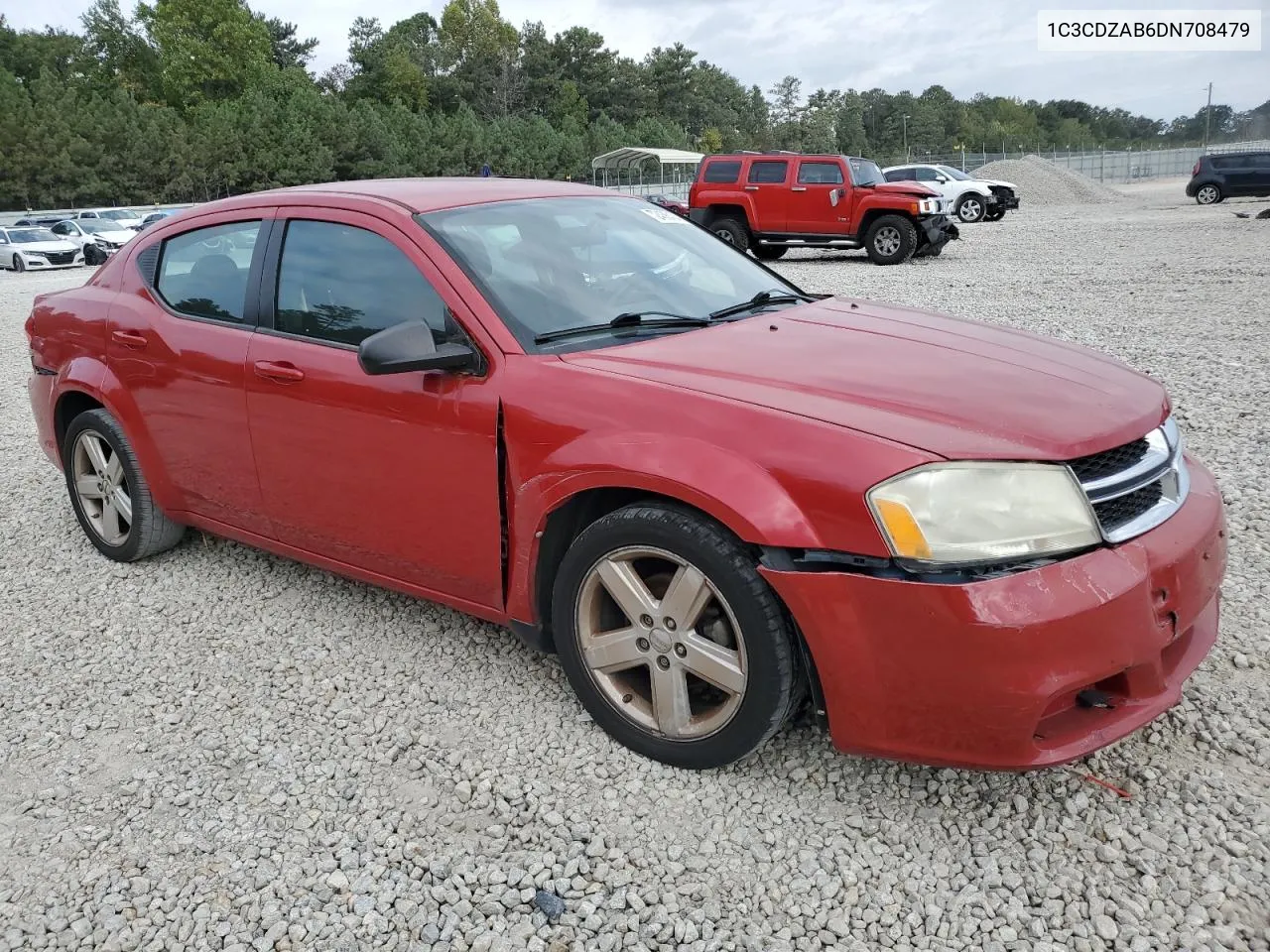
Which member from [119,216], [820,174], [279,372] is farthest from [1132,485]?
[119,216]

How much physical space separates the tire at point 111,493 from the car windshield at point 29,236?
2541cm

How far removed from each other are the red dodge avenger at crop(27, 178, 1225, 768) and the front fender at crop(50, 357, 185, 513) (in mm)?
17

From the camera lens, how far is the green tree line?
50.0m

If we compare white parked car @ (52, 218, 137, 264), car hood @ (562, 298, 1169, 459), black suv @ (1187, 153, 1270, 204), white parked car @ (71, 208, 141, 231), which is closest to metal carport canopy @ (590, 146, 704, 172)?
black suv @ (1187, 153, 1270, 204)

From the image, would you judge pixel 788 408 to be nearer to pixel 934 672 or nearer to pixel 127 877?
pixel 934 672

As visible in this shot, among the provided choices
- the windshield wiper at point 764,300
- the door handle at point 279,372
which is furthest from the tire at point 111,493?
the windshield wiper at point 764,300

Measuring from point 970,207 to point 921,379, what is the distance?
89.1 ft

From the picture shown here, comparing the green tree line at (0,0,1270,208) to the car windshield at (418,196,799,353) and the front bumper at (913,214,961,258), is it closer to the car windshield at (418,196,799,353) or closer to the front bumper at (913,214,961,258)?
the front bumper at (913,214,961,258)

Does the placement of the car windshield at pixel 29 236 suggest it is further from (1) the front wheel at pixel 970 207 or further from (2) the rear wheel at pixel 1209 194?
(2) the rear wheel at pixel 1209 194

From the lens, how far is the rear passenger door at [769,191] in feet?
59.8

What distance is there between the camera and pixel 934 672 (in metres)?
2.27

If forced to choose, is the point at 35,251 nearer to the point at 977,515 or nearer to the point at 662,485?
the point at 662,485

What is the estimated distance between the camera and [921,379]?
2672 mm

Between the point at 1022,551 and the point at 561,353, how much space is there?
1.38 m
